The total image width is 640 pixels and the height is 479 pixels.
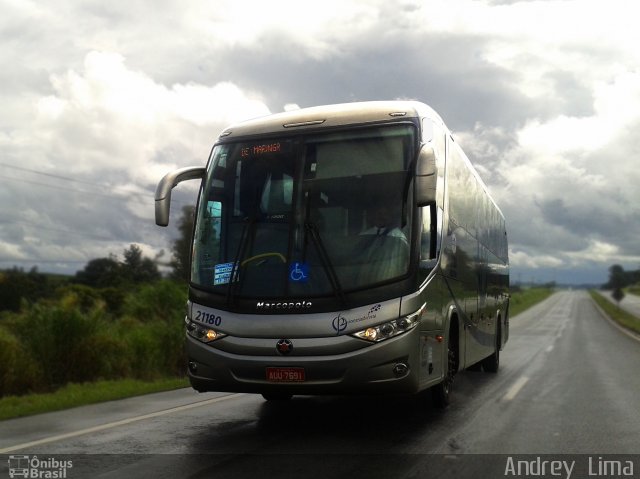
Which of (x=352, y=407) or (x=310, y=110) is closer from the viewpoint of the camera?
(x=310, y=110)

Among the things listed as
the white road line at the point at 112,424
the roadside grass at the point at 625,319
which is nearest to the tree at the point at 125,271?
the white road line at the point at 112,424

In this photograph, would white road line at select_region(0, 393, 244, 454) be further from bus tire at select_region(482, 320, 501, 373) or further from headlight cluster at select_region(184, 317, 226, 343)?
bus tire at select_region(482, 320, 501, 373)

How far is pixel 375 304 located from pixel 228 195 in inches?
81.3

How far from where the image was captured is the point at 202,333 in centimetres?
798

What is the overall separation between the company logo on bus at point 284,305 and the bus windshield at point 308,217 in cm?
9

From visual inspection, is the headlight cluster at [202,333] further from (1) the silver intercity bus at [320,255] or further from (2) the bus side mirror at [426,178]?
(2) the bus side mirror at [426,178]

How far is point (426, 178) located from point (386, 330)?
1.52 m

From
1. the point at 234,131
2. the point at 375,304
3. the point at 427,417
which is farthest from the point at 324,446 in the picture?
the point at 234,131

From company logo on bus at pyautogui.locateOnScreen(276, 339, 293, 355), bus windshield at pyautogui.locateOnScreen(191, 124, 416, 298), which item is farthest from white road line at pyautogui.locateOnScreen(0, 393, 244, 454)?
company logo on bus at pyautogui.locateOnScreen(276, 339, 293, 355)

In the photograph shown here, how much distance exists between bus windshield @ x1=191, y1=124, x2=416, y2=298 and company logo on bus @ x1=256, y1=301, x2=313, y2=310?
0.29ft

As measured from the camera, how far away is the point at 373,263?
7652 mm

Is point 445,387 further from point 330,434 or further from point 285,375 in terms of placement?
point 285,375

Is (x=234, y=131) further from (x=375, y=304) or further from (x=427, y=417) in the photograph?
(x=427, y=417)

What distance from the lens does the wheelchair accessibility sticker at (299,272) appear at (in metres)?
7.68
